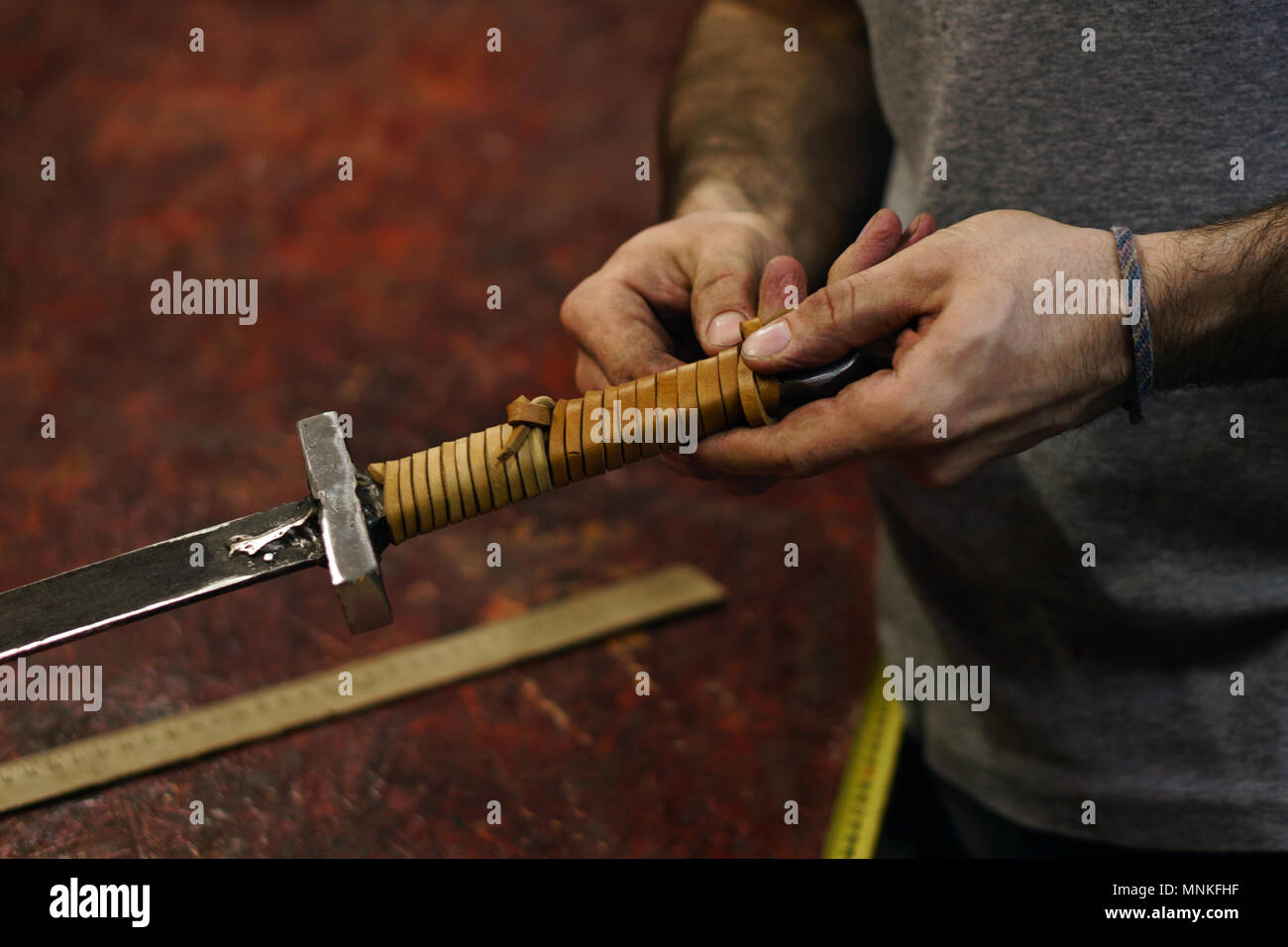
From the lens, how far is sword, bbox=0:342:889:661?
34.6 inches

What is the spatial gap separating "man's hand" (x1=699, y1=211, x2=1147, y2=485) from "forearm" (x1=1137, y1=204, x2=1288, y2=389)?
4 cm

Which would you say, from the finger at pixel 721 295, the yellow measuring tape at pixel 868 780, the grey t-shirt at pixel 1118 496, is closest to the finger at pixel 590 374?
the finger at pixel 721 295

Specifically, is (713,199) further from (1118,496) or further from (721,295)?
(1118,496)

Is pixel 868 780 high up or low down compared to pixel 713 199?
down

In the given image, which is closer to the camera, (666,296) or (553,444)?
(553,444)

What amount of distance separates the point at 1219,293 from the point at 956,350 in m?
0.25

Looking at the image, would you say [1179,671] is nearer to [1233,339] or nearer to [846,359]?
[1233,339]

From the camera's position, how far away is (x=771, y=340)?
90 centimetres

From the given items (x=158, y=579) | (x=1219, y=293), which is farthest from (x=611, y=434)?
(x=1219, y=293)

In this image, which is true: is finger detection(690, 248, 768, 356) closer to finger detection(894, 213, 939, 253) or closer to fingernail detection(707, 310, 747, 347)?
fingernail detection(707, 310, 747, 347)

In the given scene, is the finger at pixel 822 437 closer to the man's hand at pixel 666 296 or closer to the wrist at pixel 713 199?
the man's hand at pixel 666 296

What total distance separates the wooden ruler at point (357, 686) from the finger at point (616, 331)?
0.47 meters

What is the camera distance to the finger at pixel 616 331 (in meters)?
1.03
